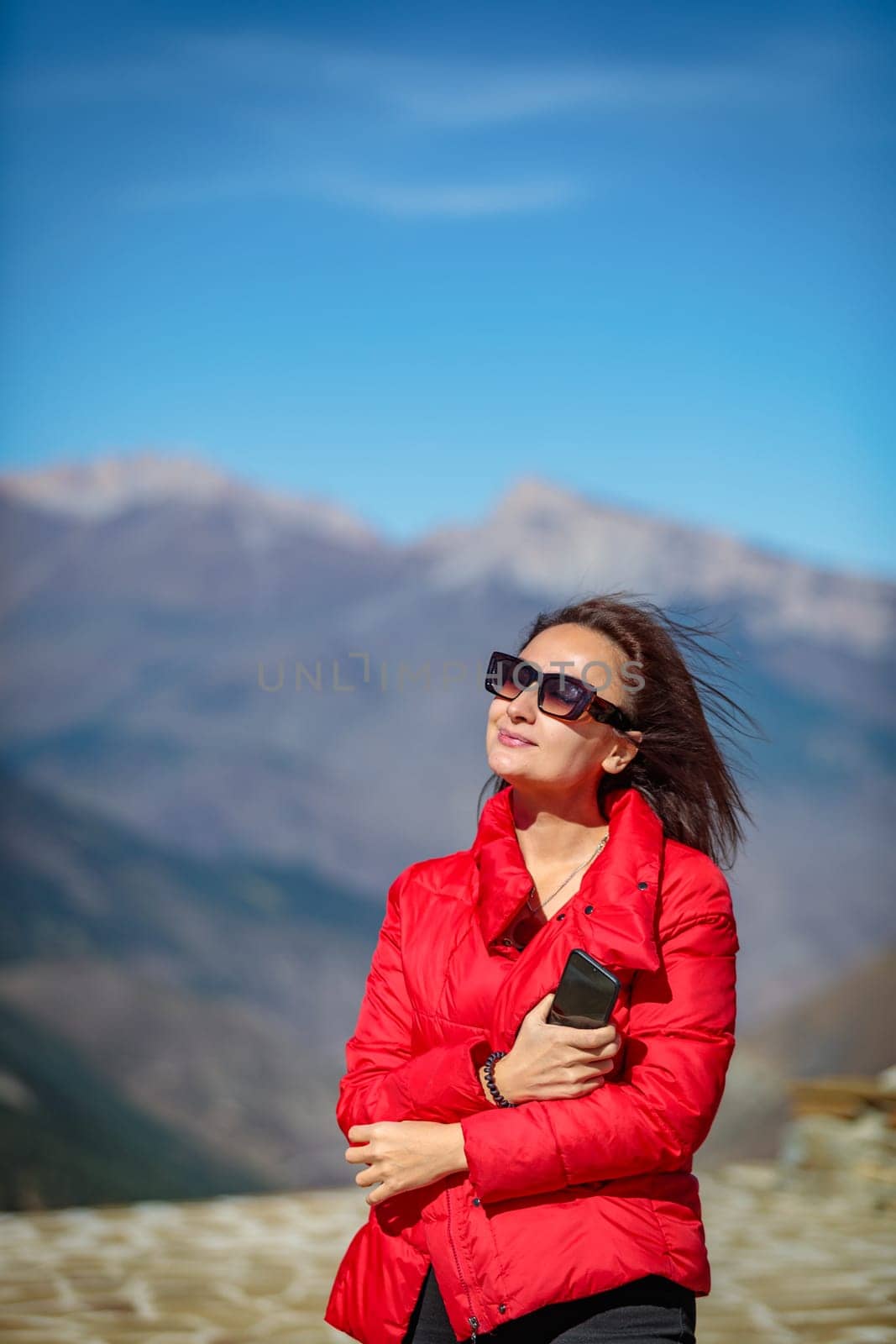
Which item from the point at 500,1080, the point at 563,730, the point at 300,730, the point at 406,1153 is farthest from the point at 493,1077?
the point at 300,730

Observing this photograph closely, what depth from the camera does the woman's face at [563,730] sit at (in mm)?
1717

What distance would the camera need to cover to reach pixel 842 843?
9594 millimetres

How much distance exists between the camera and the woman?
1483mm

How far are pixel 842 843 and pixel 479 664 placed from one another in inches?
113

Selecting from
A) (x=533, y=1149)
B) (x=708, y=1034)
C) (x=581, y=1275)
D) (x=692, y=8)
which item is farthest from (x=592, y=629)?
(x=692, y=8)

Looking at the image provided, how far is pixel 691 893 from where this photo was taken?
1608 millimetres

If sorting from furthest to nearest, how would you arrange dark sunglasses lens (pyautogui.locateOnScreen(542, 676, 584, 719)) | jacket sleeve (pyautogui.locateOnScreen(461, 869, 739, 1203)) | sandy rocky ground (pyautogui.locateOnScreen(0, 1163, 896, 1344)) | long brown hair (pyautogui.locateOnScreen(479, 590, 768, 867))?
sandy rocky ground (pyautogui.locateOnScreen(0, 1163, 896, 1344)) → long brown hair (pyautogui.locateOnScreen(479, 590, 768, 867)) → dark sunglasses lens (pyautogui.locateOnScreen(542, 676, 584, 719)) → jacket sleeve (pyautogui.locateOnScreen(461, 869, 739, 1203))

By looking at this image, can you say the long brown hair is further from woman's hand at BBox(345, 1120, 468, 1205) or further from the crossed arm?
woman's hand at BBox(345, 1120, 468, 1205)

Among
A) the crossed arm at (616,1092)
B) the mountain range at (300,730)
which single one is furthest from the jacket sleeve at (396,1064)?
the mountain range at (300,730)

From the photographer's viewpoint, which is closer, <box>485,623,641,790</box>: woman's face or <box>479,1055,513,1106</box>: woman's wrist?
<box>479,1055,513,1106</box>: woman's wrist

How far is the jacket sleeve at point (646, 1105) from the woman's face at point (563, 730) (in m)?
0.25

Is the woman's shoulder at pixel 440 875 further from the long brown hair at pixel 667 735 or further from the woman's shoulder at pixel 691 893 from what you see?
the woman's shoulder at pixel 691 893

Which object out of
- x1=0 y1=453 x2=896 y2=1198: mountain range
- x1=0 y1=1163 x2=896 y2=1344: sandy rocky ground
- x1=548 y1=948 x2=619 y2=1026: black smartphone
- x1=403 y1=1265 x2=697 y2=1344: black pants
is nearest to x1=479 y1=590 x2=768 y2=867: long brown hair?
x1=548 y1=948 x2=619 y2=1026: black smartphone

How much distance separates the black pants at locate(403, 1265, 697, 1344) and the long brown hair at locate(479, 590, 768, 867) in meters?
0.54
